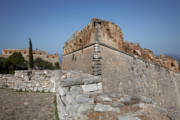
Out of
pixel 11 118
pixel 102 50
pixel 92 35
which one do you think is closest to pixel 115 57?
pixel 102 50

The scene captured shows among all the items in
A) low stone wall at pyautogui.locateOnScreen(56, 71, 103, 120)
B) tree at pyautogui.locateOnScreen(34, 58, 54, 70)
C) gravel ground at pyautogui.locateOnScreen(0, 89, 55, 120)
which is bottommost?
gravel ground at pyautogui.locateOnScreen(0, 89, 55, 120)

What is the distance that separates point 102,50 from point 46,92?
3.96 metres

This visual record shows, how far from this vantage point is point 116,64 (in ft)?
21.4

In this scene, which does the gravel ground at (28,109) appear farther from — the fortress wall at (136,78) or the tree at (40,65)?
the tree at (40,65)

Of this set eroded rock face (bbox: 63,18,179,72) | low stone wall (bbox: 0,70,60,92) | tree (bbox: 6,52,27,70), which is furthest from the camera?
tree (bbox: 6,52,27,70)

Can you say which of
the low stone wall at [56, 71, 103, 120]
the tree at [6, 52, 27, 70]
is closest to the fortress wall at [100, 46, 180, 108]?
the low stone wall at [56, 71, 103, 120]

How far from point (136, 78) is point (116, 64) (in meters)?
2.33

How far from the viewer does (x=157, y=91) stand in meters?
9.28

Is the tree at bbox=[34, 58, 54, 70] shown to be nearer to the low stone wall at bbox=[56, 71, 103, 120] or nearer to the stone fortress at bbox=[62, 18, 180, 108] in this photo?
the stone fortress at bbox=[62, 18, 180, 108]

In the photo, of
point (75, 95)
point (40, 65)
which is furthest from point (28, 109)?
point (40, 65)

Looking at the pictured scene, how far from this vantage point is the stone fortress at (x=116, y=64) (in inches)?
226

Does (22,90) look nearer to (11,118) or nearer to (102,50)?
(11,118)

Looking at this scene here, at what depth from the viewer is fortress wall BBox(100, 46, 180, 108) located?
6.01 metres

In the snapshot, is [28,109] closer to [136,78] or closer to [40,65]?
[136,78]
